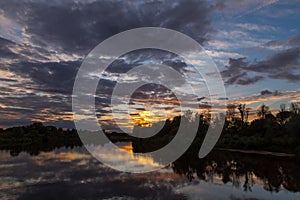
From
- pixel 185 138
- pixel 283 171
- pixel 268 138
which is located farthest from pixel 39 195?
pixel 185 138

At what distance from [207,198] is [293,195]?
5286 millimetres

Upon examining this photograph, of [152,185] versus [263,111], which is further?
[263,111]

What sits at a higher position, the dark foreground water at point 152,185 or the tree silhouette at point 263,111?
→ the tree silhouette at point 263,111

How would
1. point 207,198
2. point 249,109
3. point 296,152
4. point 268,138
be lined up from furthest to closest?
1. point 249,109
2. point 268,138
3. point 296,152
4. point 207,198

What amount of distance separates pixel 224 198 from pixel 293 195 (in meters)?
4.33

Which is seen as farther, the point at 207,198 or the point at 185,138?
the point at 185,138

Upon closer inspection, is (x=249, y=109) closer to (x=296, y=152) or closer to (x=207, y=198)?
(x=296, y=152)

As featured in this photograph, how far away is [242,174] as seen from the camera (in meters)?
24.5

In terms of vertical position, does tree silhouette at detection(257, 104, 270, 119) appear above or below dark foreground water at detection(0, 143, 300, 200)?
above

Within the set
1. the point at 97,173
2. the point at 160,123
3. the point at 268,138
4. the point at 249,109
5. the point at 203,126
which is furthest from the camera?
the point at 160,123

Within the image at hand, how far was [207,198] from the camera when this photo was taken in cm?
1568

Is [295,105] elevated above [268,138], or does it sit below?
above

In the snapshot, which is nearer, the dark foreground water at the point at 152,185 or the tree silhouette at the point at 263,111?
the dark foreground water at the point at 152,185

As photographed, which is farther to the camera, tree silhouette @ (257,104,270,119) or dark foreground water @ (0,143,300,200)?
tree silhouette @ (257,104,270,119)
